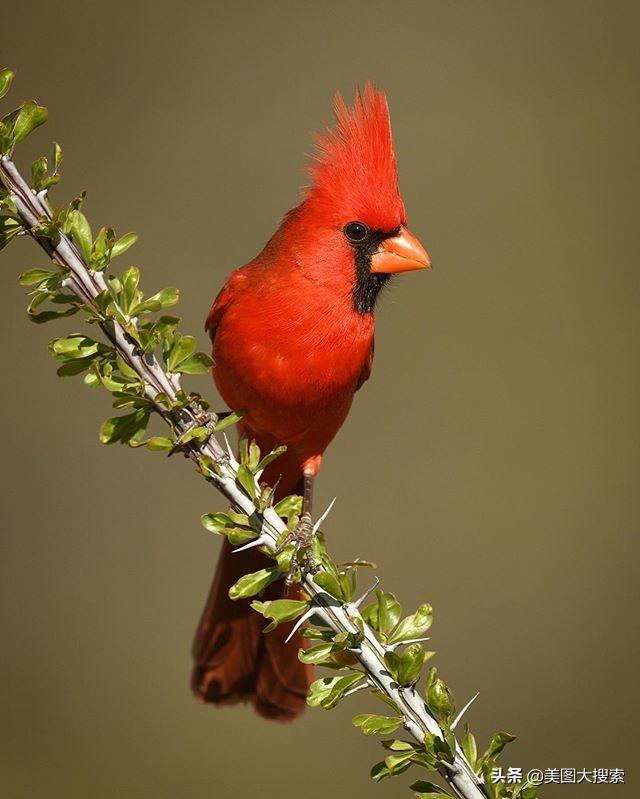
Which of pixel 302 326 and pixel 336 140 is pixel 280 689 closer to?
pixel 302 326

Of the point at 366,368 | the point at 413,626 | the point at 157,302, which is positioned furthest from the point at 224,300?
the point at 413,626

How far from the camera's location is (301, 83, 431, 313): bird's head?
1695 millimetres

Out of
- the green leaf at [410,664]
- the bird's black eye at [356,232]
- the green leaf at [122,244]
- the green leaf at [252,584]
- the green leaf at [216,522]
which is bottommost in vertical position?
the green leaf at [410,664]

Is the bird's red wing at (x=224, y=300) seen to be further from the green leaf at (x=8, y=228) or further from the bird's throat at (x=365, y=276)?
the green leaf at (x=8, y=228)

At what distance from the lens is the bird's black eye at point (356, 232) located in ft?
5.82

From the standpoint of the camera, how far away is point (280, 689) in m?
1.89

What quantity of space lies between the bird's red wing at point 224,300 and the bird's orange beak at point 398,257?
0.90 ft

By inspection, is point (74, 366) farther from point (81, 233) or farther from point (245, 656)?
point (245, 656)

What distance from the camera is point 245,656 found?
76.2 inches

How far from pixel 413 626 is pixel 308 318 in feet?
2.58

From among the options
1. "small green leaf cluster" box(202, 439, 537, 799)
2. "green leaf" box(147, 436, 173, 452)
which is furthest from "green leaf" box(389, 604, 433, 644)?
"green leaf" box(147, 436, 173, 452)

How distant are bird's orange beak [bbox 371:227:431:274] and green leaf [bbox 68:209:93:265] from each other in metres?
0.87

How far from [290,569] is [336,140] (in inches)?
37.3

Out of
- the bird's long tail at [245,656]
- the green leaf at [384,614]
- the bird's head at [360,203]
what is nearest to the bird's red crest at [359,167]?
the bird's head at [360,203]
